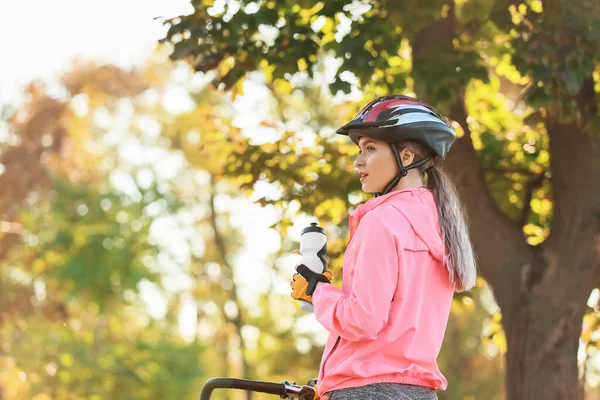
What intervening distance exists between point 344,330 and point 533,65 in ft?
14.9

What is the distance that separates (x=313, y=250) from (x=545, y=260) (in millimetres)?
5122

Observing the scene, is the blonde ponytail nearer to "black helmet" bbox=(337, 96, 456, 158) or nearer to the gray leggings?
"black helmet" bbox=(337, 96, 456, 158)

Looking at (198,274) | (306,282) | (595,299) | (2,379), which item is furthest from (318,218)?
(198,274)

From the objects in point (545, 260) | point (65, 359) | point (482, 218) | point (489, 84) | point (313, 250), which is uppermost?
point (489, 84)

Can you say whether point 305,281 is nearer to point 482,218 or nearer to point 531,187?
point 482,218

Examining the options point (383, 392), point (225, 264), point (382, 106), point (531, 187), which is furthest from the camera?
point (225, 264)

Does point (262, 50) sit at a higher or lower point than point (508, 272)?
higher

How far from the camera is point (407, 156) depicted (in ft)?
11.3

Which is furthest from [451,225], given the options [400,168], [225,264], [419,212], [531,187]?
[225,264]

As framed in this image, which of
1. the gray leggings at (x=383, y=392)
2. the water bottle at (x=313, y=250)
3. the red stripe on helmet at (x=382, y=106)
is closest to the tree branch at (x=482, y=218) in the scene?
the red stripe on helmet at (x=382, y=106)

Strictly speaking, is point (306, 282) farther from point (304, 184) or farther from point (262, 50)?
point (304, 184)

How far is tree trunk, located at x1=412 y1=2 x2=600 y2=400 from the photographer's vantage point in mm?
7902

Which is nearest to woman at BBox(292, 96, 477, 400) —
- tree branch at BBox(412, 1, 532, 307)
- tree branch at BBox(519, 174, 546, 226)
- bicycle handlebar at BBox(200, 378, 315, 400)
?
bicycle handlebar at BBox(200, 378, 315, 400)

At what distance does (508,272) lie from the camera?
8.10 metres
